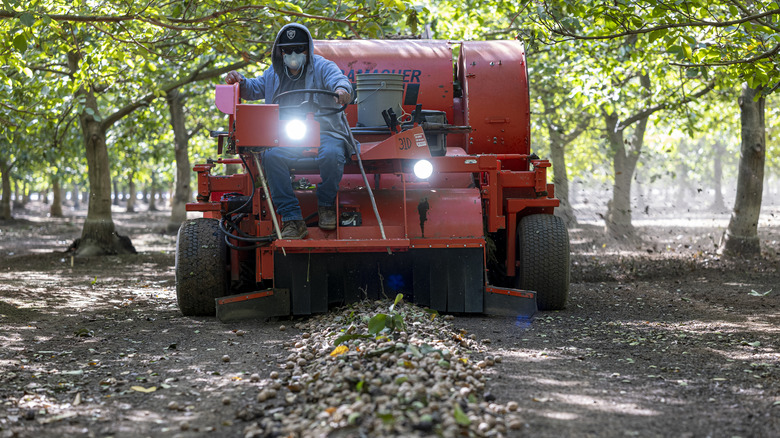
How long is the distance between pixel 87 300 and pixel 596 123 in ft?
68.0

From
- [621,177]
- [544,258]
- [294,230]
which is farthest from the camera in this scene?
[621,177]

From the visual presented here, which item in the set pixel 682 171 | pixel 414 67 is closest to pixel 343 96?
pixel 414 67

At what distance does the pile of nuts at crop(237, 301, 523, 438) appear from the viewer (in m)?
3.41

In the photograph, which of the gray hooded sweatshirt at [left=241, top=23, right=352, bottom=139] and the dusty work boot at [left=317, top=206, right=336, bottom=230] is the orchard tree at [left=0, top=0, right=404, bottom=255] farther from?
the dusty work boot at [left=317, top=206, right=336, bottom=230]

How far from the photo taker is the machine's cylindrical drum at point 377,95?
6910mm

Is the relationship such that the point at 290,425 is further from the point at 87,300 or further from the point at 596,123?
the point at 596,123

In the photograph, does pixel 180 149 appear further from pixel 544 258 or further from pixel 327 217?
pixel 544 258

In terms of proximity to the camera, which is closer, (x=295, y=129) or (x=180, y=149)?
(x=295, y=129)

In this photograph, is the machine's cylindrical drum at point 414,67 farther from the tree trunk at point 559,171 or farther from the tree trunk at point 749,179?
the tree trunk at point 559,171

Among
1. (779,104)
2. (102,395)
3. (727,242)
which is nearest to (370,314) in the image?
(102,395)

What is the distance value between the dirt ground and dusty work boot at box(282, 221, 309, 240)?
2.62ft

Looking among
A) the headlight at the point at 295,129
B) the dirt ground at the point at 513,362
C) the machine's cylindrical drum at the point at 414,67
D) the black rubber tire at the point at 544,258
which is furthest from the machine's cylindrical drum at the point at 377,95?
the dirt ground at the point at 513,362

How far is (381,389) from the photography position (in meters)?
3.86

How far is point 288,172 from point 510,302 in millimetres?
2245
